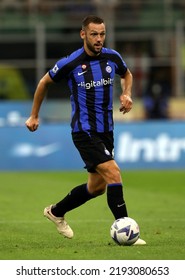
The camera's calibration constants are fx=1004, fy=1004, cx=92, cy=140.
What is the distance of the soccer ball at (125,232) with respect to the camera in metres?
9.87

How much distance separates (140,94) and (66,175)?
985 centimetres

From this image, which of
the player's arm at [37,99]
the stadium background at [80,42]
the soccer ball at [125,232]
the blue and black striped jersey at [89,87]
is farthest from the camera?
the stadium background at [80,42]

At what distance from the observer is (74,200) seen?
1080 cm

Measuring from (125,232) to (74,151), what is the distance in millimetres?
12764

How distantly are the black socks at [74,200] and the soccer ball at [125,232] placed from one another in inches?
34.2

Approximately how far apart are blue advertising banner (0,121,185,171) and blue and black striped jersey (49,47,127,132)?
11.8 m

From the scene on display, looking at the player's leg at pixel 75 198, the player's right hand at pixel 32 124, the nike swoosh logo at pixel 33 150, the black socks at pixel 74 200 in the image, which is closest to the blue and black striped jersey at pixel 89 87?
the player's right hand at pixel 32 124

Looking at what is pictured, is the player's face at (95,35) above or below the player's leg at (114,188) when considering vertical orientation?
above

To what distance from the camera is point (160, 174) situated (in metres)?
21.1

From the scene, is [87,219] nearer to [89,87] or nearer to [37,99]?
[37,99]

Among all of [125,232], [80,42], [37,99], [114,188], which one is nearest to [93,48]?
[37,99]

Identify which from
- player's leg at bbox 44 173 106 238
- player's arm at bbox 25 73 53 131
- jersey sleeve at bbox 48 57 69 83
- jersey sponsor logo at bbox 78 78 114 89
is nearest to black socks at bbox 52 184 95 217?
player's leg at bbox 44 173 106 238

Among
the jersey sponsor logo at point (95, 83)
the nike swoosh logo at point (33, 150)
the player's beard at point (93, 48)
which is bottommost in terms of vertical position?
the nike swoosh logo at point (33, 150)

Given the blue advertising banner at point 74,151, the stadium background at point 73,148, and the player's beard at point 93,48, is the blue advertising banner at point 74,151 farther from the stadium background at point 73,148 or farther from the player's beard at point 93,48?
the player's beard at point 93,48
